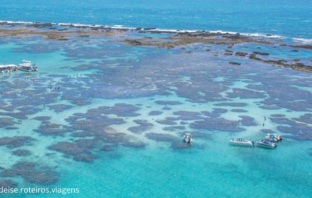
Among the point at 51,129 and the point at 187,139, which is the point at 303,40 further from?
the point at 51,129

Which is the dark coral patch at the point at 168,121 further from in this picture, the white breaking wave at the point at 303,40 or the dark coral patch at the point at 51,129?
the white breaking wave at the point at 303,40

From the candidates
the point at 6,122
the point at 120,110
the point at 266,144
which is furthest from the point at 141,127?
the point at 6,122

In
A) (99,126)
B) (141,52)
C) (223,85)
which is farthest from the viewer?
(141,52)

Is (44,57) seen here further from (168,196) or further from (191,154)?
(168,196)

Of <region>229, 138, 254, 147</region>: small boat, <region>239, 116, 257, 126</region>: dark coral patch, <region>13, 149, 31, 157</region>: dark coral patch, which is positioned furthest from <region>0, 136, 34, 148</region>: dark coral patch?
<region>239, 116, 257, 126</region>: dark coral patch

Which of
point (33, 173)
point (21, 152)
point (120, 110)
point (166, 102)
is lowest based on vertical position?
point (33, 173)

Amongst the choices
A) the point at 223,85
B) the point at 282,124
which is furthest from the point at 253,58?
the point at 282,124
